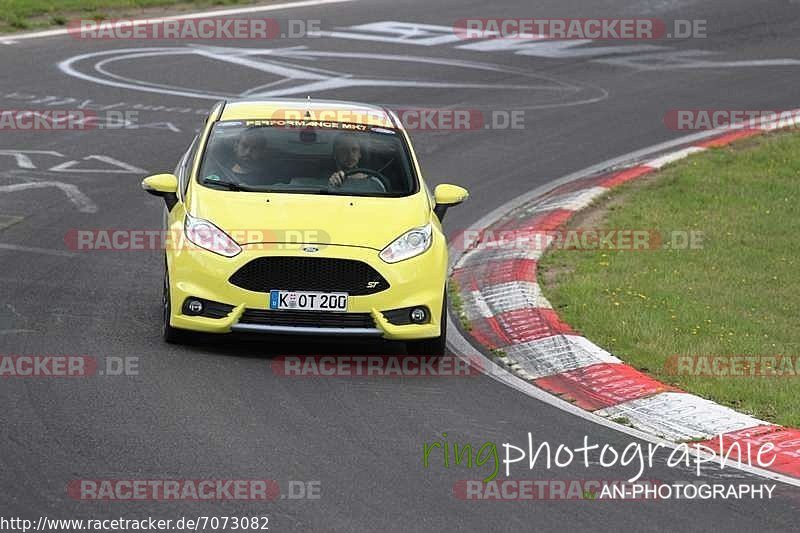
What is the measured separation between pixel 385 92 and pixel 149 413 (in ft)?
42.8

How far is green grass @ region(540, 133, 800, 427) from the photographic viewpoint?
10.4 m

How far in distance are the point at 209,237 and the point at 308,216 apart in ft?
2.24

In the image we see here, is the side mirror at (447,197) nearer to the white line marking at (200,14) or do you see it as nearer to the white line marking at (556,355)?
the white line marking at (556,355)

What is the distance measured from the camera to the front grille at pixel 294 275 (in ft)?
33.2

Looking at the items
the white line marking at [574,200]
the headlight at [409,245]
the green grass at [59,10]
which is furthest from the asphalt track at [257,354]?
the green grass at [59,10]

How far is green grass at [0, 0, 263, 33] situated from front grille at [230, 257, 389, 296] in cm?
1600

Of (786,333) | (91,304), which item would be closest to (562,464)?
(786,333)

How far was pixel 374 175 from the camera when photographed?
11.4 meters

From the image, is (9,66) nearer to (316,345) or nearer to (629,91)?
(629,91)
